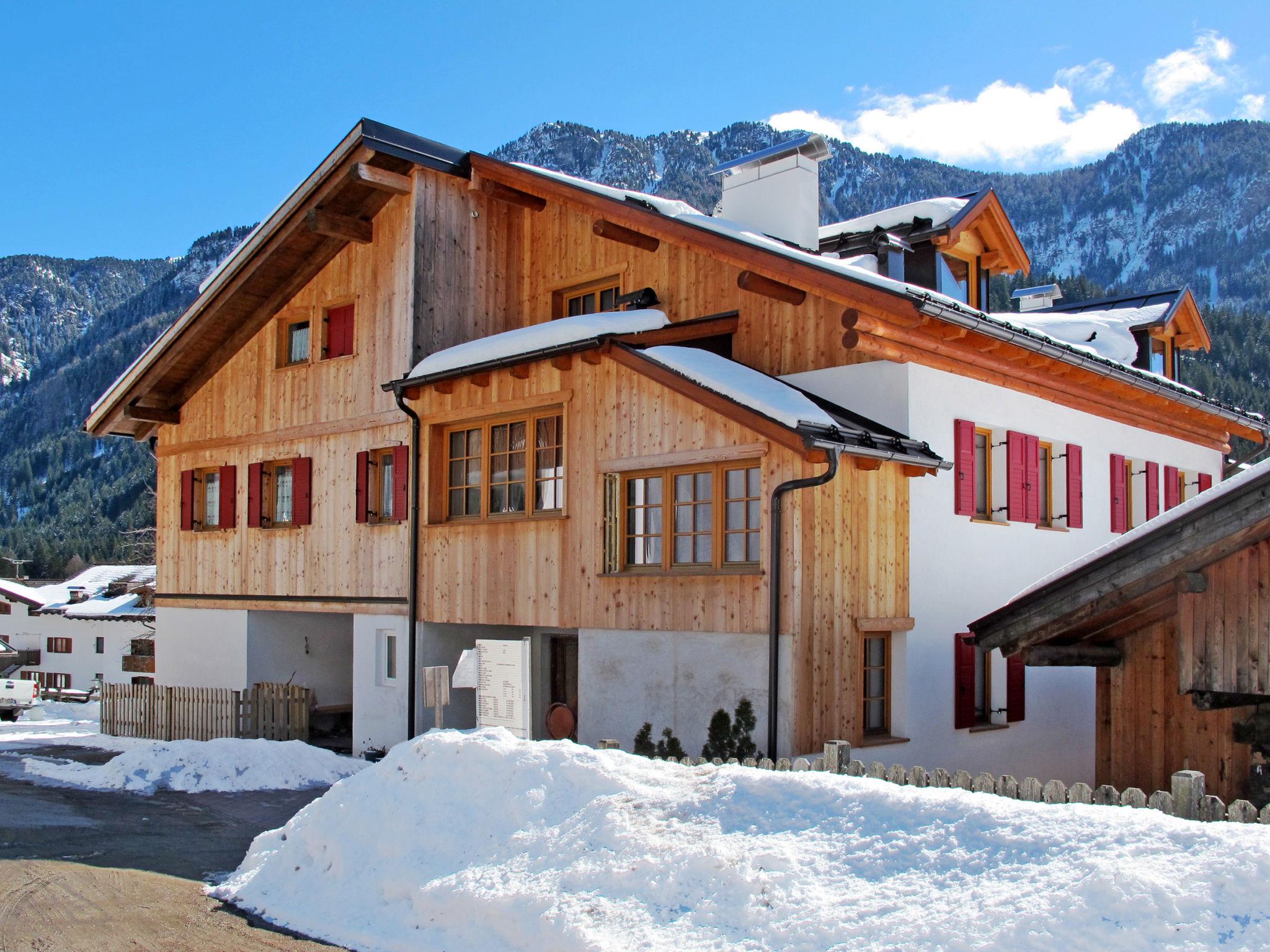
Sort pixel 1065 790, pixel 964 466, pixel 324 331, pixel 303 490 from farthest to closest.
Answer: pixel 324 331, pixel 303 490, pixel 964 466, pixel 1065 790

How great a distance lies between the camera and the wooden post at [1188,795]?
6867 mm

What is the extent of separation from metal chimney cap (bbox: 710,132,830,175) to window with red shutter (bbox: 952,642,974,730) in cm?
707

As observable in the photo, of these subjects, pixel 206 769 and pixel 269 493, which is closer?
pixel 206 769

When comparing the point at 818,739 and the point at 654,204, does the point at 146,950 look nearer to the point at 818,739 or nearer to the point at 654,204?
the point at 818,739

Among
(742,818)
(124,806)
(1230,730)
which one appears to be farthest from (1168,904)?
(124,806)

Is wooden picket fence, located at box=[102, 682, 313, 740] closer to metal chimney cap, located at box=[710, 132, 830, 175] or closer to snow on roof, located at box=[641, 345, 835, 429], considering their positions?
snow on roof, located at box=[641, 345, 835, 429]

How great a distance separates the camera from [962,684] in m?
13.9

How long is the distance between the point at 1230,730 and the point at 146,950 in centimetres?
865

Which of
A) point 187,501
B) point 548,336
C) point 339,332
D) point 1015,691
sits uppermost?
point 339,332

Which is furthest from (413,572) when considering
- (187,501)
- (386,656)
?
(187,501)

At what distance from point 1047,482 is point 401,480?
8864mm

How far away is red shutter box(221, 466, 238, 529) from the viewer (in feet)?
68.3

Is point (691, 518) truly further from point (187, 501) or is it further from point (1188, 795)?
point (187, 501)

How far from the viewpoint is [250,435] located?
67.5ft
